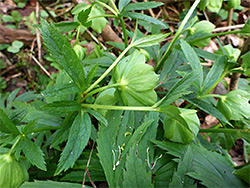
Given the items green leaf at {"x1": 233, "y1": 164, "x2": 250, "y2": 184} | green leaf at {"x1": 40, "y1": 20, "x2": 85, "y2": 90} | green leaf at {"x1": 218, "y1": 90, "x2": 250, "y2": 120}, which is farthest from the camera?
green leaf at {"x1": 218, "y1": 90, "x2": 250, "y2": 120}

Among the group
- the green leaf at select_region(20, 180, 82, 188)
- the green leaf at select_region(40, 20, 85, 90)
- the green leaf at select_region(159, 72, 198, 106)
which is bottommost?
the green leaf at select_region(20, 180, 82, 188)

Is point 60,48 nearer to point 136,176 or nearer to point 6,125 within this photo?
point 6,125

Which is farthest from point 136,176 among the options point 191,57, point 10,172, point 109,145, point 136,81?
point 191,57

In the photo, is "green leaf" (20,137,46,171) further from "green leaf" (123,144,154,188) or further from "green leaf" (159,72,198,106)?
"green leaf" (159,72,198,106)

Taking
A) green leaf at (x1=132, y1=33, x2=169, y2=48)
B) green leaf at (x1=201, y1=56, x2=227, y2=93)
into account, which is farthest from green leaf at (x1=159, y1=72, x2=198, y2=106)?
green leaf at (x1=201, y1=56, x2=227, y2=93)

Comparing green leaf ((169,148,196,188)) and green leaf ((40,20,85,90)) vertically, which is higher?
green leaf ((40,20,85,90))

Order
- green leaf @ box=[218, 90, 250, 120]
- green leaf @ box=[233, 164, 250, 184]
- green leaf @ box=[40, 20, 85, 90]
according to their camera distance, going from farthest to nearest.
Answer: green leaf @ box=[218, 90, 250, 120], green leaf @ box=[233, 164, 250, 184], green leaf @ box=[40, 20, 85, 90]

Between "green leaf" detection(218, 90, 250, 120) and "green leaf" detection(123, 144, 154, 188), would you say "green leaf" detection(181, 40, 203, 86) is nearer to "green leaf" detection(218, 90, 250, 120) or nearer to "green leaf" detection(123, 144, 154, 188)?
"green leaf" detection(218, 90, 250, 120)

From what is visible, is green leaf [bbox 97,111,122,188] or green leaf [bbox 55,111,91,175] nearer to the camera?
green leaf [bbox 55,111,91,175]
